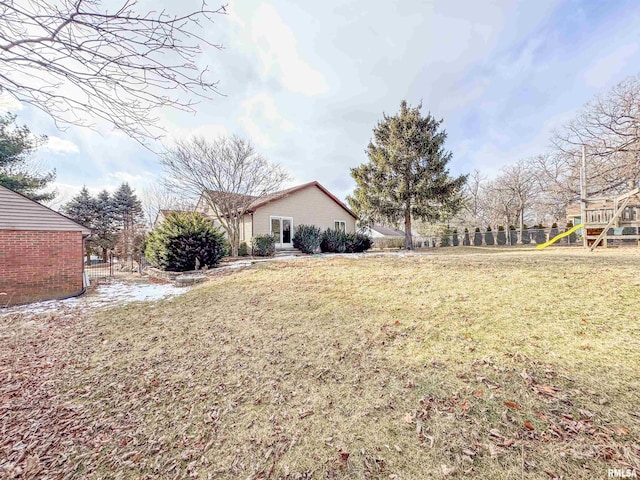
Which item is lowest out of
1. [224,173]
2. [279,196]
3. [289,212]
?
[289,212]

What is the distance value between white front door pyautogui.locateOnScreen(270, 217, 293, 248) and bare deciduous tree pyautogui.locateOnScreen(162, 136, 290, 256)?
2295 millimetres

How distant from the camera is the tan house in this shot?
15.6 metres

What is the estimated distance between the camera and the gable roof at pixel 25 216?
22.3 ft

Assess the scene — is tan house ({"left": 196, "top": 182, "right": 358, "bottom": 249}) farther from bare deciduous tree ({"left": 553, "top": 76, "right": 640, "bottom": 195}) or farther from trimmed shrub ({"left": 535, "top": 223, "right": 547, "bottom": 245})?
trimmed shrub ({"left": 535, "top": 223, "right": 547, "bottom": 245})

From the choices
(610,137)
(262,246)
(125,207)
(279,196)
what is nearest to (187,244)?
(262,246)

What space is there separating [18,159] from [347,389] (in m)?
21.9

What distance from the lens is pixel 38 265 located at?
7.10 meters

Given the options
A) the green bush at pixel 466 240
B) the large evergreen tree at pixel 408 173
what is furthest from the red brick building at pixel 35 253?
the green bush at pixel 466 240

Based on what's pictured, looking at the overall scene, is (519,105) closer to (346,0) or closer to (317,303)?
(346,0)

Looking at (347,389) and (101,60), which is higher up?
(101,60)

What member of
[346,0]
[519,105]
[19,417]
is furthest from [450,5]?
[19,417]

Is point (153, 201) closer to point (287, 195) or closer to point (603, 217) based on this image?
point (287, 195)

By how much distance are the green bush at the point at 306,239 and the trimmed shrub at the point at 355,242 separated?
2.14 meters

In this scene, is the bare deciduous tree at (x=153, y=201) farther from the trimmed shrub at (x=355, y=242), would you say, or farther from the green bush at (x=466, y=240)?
→ the green bush at (x=466, y=240)
